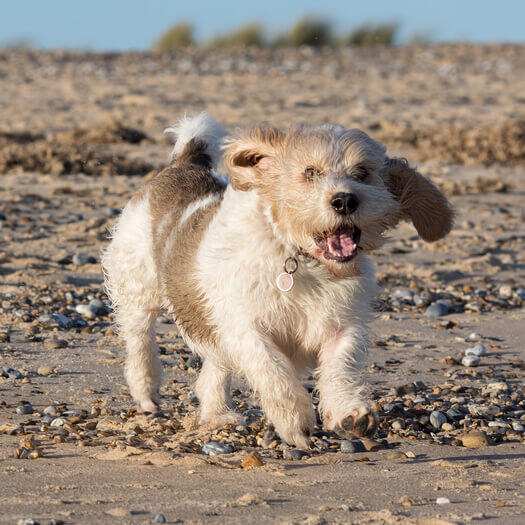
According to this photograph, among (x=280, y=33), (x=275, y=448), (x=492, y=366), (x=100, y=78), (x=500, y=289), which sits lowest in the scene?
(x=275, y=448)

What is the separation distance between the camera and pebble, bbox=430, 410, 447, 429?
5.68 m

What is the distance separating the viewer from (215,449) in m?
5.14

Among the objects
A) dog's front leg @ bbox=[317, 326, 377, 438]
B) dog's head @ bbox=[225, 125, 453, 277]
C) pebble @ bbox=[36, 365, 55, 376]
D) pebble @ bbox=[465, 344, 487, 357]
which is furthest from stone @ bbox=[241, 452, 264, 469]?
pebble @ bbox=[465, 344, 487, 357]

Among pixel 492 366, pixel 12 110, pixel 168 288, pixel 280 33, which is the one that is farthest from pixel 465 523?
pixel 280 33

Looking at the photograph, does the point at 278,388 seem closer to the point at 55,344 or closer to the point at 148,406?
the point at 148,406

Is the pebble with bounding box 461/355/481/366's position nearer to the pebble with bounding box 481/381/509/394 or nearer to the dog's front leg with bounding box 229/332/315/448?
the pebble with bounding box 481/381/509/394

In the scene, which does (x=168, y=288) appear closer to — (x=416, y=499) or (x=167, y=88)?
(x=416, y=499)

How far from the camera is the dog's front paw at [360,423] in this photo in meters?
4.70

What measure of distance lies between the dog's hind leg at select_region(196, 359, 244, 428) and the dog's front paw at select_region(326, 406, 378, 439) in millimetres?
1115

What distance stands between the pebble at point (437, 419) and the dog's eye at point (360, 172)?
1.50 metres

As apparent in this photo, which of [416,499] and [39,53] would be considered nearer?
[416,499]

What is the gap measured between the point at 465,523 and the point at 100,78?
18770 millimetres

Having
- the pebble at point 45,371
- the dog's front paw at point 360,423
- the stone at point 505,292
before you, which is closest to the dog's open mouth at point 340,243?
the dog's front paw at point 360,423

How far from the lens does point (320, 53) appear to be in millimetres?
27906
